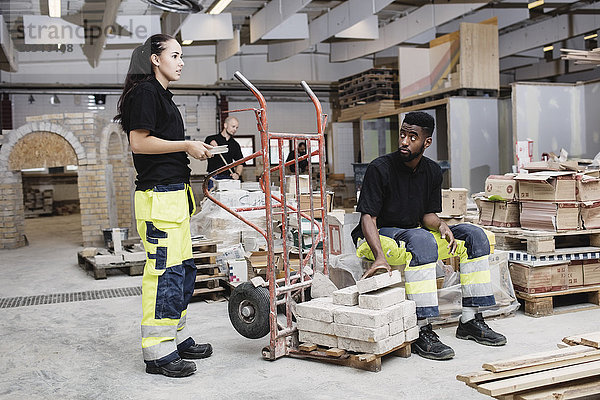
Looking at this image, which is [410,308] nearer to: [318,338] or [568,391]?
[318,338]

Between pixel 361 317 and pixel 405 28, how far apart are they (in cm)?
1143

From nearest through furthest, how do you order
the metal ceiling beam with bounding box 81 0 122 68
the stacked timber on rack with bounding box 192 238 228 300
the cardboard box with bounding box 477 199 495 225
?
1. the cardboard box with bounding box 477 199 495 225
2. the stacked timber on rack with bounding box 192 238 228 300
3. the metal ceiling beam with bounding box 81 0 122 68

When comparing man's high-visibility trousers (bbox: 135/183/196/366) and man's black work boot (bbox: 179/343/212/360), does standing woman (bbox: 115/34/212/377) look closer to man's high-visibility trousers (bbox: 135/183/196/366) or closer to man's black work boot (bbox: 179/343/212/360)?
man's high-visibility trousers (bbox: 135/183/196/366)

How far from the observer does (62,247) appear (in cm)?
1185

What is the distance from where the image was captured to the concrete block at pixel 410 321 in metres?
4.09

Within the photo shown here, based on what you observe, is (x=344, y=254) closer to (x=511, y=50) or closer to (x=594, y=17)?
(x=594, y=17)

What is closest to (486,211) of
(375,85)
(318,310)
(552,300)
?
(552,300)

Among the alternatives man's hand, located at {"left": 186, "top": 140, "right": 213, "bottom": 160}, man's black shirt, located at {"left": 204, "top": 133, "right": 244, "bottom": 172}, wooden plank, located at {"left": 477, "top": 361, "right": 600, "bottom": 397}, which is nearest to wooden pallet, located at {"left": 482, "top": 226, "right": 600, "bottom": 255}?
wooden plank, located at {"left": 477, "top": 361, "right": 600, "bottom": 397}

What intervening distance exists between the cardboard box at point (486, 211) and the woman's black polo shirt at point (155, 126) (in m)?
3.21

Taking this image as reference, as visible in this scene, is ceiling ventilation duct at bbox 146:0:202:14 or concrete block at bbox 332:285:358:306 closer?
concrete block at bbox 332:285:358:306

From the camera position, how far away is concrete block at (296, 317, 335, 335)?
4.07 meters

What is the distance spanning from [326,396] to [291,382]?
0.33 meters

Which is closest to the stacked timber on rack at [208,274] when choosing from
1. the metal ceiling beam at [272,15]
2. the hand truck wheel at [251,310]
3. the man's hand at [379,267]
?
the hand truck wheel at [251,310]

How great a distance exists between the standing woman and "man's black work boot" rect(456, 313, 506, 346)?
2.02 m
